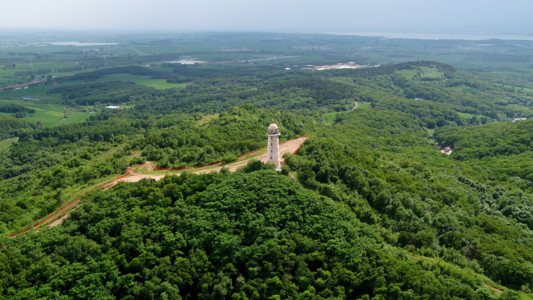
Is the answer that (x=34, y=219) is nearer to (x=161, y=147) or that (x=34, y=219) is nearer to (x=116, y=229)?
(x=116, y=229)

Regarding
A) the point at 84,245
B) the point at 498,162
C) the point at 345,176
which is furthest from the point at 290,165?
the point at 498,162

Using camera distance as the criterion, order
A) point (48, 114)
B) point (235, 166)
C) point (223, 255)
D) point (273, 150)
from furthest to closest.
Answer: point (48, 114) → point (235, 166) → point (273, 150) → point (223, 255)

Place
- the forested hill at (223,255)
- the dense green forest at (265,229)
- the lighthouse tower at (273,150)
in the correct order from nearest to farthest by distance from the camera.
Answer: the forested hill at (223,255)
the dense green forest at (265,229)
the lighthouse tower at (273,150)

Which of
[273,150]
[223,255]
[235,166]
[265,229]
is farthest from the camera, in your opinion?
[235,166]

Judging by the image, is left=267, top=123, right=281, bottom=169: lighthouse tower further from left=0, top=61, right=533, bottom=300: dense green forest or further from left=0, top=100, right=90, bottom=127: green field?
left=0, top=100, right=90, bottom=127: green field

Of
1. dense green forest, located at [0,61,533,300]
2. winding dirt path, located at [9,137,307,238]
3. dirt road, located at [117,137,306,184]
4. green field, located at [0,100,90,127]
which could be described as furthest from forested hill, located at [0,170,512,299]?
green field, located at [0,100,90,127]

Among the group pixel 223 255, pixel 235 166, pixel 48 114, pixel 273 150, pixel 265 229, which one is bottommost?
pixel 48 114

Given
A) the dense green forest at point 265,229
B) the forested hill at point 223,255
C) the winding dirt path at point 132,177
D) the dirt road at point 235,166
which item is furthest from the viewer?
the dirt road at point 235,166

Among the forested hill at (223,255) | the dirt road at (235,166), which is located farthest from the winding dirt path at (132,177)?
the forested hill at (223,255)

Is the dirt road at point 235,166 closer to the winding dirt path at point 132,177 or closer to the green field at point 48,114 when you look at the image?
the winding dirt path at point 132,177

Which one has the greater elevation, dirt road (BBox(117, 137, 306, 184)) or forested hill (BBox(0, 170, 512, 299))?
dirt road (BBox(117, 137, 306, 184))

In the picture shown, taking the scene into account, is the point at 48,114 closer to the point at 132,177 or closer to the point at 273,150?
the point at 132,177

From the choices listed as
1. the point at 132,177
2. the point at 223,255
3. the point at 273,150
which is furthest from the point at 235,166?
the point at 223,255
